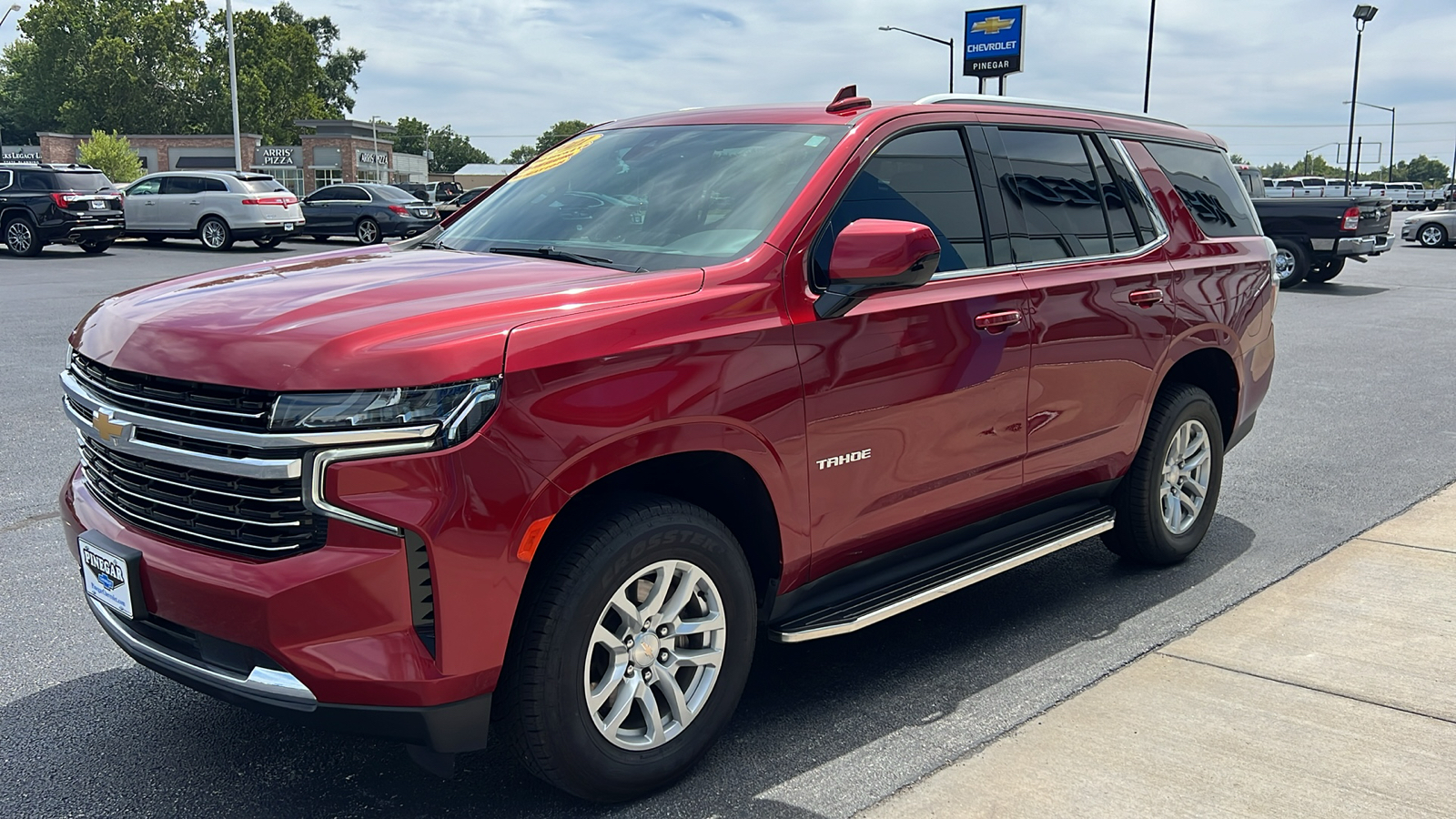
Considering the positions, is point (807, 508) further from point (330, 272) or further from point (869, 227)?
point (330, 272)

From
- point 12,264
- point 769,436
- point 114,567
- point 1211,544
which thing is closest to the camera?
point 114,567

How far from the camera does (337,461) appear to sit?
8.31 feet

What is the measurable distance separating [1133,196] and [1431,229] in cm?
3286

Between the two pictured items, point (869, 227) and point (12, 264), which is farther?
point (12, 264)

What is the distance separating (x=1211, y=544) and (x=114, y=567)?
4692 millimetres

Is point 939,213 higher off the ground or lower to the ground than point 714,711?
higher

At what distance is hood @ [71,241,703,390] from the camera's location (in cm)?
258

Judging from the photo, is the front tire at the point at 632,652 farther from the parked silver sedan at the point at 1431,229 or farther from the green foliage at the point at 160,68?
the green foliage at the point at 160,68

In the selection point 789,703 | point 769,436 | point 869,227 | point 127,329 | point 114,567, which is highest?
point 869,227

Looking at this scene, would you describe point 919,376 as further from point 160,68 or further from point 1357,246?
point 160,68

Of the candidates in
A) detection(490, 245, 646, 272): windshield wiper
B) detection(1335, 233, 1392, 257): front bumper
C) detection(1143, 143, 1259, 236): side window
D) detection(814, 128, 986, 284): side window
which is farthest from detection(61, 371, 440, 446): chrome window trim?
detection(1335, 233, 1392, 257): front bumper

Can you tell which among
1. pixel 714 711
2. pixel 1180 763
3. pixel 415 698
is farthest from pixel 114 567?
pixel 1180 763

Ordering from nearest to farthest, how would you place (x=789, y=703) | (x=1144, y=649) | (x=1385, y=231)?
(x=789, y=703), (x=1144, y=649), (x=1385, y=231)

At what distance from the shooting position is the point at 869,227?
3.31 metres
